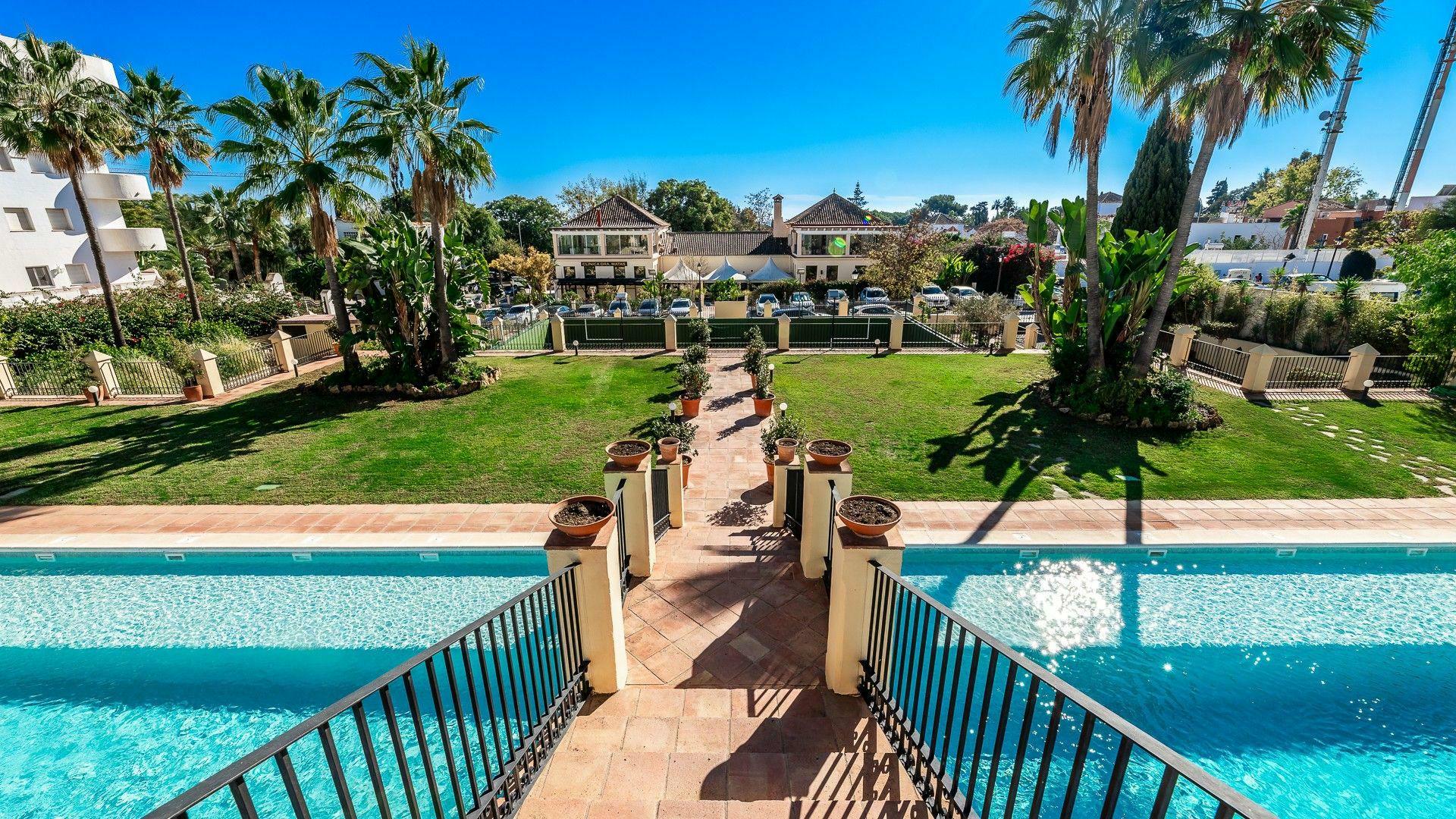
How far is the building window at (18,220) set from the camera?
24953 mm

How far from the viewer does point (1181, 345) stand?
17719mm

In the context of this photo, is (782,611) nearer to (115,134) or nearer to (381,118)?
(381,118)

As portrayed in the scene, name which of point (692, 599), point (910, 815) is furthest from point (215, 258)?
point (910, 815)

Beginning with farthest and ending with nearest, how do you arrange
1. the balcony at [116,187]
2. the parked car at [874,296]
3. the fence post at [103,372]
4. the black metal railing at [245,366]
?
the parked car at [874,296] < the balcony at [116,187] < the black metal railing at [245,366] < the fence post at [103,372]

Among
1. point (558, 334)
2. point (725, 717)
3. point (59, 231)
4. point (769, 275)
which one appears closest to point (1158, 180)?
point (769, 275)

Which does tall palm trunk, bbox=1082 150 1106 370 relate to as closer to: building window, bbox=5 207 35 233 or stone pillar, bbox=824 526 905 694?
stone pillar, bbox=824 526 905 694

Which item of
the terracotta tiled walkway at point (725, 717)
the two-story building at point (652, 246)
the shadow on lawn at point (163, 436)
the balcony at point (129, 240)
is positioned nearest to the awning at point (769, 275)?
the two-story building at point (652, 246)

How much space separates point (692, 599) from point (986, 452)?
7.62 metres

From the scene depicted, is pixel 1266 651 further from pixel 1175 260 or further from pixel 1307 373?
pixel 1307 373

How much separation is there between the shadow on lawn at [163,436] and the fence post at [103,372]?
0.79 meters

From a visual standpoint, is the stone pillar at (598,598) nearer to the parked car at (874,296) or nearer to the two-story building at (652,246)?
the parked car at (874,296)

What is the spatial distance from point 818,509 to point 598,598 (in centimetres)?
275

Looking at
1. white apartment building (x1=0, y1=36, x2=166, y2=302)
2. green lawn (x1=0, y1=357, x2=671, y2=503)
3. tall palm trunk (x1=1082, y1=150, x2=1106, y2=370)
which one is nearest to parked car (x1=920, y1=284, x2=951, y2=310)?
tall palm trunk (x1=1082, y1=150, x2=1106, y2=370)

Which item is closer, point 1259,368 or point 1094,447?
point 1094,447
